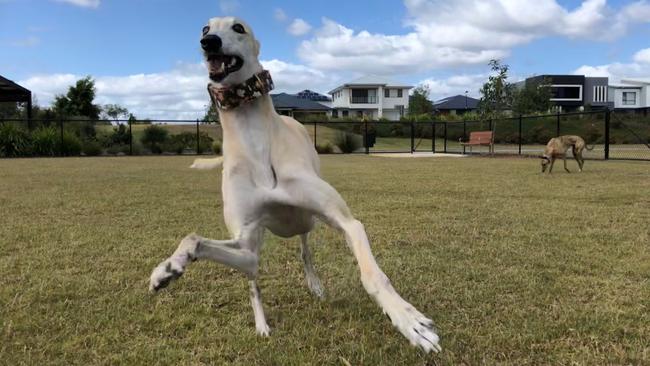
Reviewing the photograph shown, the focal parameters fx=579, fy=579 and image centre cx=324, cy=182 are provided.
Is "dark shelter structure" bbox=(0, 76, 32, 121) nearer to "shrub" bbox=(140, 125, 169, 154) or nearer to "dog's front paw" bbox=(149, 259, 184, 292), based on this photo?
"shrub" bbox=(140, 125, 169, 154)

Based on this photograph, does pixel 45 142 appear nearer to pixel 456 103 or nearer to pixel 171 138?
pixel 171 138

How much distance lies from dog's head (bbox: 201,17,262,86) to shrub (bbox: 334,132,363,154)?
27.0 m

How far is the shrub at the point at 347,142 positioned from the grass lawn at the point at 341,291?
72.3ft

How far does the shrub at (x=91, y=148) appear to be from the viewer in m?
26.3

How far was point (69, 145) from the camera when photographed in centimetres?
2569

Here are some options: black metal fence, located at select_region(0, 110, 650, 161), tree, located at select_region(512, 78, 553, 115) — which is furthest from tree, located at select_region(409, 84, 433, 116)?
black metal fence, located at select_region(0, 110, 650, 161)

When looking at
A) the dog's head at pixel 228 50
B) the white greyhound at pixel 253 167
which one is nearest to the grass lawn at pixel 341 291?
the white greyhound at pixel 253 167

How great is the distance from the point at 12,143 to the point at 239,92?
2515cm

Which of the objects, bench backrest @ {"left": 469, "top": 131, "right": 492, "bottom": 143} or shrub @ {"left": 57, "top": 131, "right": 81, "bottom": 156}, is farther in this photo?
shrub @ {"left": 57, "top": 131, "right": 81, "bottom": 156}

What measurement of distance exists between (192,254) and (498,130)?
41.2 metres

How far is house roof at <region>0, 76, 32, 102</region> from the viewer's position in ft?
90.7

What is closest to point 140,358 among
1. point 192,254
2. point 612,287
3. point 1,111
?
point 192,254

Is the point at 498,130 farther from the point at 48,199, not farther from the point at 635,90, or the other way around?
the point at 635,90

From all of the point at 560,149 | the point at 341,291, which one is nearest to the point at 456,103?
the point at 560,149
